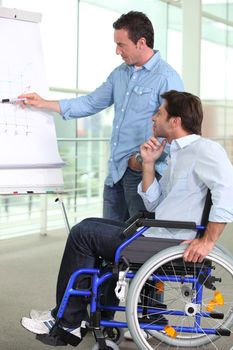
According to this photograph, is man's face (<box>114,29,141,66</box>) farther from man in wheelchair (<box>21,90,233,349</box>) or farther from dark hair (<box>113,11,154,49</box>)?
man in wheelchair (<box>21,90,233,349</box>)

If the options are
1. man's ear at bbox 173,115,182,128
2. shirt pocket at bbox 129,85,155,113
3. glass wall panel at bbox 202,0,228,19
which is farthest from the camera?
glass wall panel at bbox 202,0,228,19

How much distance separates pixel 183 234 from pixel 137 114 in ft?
2.01

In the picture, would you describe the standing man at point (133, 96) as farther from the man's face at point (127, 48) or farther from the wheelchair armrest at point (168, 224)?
the wheelchair armrest at point (168, 224)

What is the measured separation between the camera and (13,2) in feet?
21.0

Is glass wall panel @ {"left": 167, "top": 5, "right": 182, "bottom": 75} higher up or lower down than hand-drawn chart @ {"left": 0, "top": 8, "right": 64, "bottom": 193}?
higher up

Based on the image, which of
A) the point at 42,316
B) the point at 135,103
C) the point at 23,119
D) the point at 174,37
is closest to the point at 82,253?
the point at 42,316

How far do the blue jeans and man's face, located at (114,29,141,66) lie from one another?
44cm

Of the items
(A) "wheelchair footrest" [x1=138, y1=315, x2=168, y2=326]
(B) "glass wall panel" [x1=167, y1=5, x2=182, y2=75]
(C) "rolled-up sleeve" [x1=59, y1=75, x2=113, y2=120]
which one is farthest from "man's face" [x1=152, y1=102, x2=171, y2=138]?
(B) "glass wall panel" [x1=167, y1=5, x2=182, y2=75]

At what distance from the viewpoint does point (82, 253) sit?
223 centimetres

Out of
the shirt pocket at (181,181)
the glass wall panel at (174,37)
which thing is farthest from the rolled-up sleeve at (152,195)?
the glass wall panel at (174,37)

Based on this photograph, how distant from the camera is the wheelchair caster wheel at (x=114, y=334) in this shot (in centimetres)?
245

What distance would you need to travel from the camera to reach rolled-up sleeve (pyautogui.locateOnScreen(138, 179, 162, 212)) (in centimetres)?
237

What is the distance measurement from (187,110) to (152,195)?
13.3 inches

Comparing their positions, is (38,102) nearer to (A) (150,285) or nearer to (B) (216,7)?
(A) (150,285)
